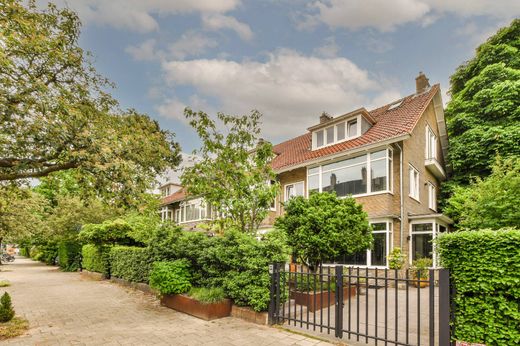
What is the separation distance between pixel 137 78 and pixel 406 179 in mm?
12909

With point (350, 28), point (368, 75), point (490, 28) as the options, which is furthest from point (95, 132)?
point (490, 28)

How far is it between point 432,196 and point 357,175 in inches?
298

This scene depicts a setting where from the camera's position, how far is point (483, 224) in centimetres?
952

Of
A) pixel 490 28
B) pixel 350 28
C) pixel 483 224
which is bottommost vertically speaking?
pixel 483 224

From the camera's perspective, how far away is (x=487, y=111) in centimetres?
1984

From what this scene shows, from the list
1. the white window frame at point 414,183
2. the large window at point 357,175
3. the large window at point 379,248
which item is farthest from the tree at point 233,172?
the white window frame at point 414,183

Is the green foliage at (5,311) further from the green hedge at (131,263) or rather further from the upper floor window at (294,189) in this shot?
the upper floor window at (294,189)

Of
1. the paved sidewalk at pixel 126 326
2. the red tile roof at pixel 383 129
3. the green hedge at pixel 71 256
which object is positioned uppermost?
the red tile roof at pixel 383 129

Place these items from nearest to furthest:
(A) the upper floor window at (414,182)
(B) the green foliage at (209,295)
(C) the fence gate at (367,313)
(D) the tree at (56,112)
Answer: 1. (C) the fence gate at (367,313)
2. (D) the tree at (56,112)
3. (B) the green foliage at (209,295)
4. (A) the upper floor window at (414,182)

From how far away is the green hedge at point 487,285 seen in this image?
420cm

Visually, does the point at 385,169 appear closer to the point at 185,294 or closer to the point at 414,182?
the point at 414,182

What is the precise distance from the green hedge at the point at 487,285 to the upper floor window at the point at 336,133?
1283cm

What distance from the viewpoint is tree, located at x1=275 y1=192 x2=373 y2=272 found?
998cm

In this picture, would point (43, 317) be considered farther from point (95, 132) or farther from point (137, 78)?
point (137, 78)
